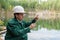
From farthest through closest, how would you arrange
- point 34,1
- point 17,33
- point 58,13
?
point 34,1, point 58,13, point 17,33

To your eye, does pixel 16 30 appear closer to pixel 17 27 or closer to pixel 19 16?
pixel 17 27

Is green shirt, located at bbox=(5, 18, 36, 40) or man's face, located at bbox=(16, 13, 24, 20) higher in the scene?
man's face, located at bbox=(16, 13, 24, 20)

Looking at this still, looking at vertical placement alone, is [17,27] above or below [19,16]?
below

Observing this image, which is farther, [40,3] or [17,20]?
[40,3]

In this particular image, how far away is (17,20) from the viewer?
2.62 meters

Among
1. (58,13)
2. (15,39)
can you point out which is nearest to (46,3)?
(58,13)

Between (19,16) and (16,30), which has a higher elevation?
(19,16)

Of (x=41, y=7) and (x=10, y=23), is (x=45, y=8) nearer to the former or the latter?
(x=41, y=7)

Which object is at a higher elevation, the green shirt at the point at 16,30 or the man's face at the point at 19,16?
the man's face at the point at 19,16

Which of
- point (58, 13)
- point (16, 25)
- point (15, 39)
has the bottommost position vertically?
point (58, 13)

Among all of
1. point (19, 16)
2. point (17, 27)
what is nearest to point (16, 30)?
point (17, 27)

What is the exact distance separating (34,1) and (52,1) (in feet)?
12.2

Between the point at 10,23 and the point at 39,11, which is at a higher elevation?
the point at 10,23

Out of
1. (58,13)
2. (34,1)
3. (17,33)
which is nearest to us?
(17,33)
